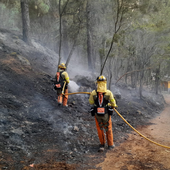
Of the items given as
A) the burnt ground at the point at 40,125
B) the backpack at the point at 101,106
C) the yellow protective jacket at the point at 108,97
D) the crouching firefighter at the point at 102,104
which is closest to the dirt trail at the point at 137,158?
the burnt ground at the point at 40,125

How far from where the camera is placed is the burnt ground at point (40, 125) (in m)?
4.21

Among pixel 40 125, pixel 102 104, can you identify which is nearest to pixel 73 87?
pixel 40 125

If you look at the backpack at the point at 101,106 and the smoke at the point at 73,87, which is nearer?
the backpack at the point at 101,106

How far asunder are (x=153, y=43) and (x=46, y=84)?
10.1m

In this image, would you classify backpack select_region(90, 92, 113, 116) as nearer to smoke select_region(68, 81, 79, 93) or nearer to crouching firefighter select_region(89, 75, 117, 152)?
crouching firefighter select_region(89, 75, 117, 152)

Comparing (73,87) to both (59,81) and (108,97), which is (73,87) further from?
(108,97)

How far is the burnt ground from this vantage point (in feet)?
13.8

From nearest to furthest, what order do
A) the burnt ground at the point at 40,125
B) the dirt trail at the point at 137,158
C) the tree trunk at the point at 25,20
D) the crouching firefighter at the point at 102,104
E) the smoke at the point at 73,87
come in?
the dirt trail at the point at 137,158, the burnt ground at the point at 40,125, the crouching firefighter at the point at 102,104, the smoke at the point at 73,87, the tree trunk at the point at 25,20

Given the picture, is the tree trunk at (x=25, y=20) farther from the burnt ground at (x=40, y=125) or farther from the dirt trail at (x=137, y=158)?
the dirt trail at (x=137, y=158)

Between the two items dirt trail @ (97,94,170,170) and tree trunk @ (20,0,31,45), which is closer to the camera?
dirt trail @ (97,94,170,170)

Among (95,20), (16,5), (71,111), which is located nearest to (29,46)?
(16,5)

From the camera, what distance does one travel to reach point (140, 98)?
1596cm

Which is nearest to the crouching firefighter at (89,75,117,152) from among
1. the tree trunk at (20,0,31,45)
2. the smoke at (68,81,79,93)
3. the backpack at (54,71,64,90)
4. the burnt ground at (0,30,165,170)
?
the burnt ground at (0,30,165,170)

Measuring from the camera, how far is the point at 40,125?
6.02 m
